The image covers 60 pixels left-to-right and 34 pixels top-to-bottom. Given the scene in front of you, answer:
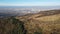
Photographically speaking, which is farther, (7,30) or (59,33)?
(59,33)

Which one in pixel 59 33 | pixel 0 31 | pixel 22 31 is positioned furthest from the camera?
pixel 59 33

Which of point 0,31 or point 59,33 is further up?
point 0,31

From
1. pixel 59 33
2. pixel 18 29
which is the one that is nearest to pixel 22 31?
pixel 18 29

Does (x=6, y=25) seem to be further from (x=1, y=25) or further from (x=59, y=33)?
(x=59, y=33)

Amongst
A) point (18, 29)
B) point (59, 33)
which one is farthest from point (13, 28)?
point (59, 33)

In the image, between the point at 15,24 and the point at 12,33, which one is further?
the point at 15,24

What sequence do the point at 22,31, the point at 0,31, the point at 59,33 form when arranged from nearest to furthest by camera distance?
the point at 0,31
the point at 22,31
the point at 59,33

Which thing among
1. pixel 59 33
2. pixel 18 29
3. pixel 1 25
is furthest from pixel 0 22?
pixel 59 33

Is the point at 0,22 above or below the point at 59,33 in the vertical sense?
above

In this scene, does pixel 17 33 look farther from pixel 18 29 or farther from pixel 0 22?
pixel 0 22
